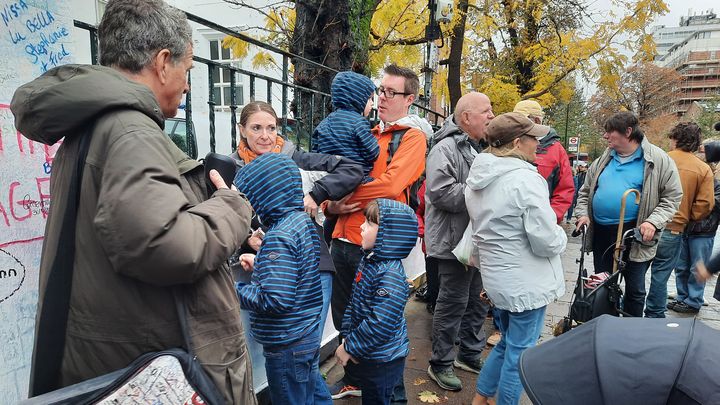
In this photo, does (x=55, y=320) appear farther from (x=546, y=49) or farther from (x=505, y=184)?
(x=546, y=49)

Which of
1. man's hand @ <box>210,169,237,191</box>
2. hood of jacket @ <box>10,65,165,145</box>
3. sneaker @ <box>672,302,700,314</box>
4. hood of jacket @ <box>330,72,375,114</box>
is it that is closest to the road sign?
sneaker @ <box>672,302,700,314</box>

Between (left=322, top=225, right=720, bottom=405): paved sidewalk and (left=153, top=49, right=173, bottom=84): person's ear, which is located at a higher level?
(left=153, top=49, right=173, bottom=84): person's ear

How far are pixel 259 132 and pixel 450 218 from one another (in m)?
1.60

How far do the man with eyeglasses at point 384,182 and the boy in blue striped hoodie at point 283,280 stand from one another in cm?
79

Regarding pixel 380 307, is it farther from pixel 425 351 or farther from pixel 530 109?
pixel 530 109

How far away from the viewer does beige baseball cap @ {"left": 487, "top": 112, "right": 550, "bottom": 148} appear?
109 inches

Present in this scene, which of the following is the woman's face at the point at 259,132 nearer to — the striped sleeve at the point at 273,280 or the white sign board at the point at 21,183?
the striped sleeve at the point at 273,280

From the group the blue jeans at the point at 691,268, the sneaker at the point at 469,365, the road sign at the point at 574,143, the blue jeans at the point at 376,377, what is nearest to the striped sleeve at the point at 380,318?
the blue jeans at the point at 376,377

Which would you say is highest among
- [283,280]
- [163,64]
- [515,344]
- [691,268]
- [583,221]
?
[163,64]

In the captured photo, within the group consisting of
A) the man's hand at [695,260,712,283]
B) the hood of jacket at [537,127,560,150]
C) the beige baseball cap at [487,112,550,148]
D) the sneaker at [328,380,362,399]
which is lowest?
the sneaker at [328,380,362,399]

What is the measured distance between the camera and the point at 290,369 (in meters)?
2.25

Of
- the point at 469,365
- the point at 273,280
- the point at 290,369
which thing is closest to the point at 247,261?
the point at 273,280

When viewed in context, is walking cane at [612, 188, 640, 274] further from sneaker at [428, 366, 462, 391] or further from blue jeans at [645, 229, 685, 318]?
sneaker at [428, 366, 462, 391]

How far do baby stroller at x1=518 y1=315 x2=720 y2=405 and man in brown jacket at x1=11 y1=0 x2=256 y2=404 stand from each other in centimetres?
95
